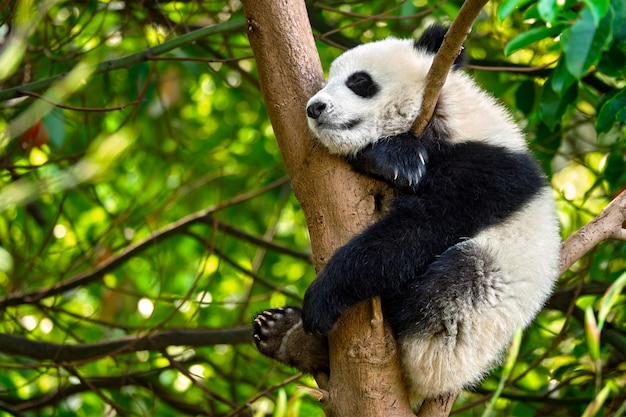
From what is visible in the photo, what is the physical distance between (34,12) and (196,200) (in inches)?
206

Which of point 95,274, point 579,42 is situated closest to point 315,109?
point 579,42

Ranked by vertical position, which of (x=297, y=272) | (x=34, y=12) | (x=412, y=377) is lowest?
(x=297, y=272)

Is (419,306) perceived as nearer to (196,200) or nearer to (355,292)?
(355,292)

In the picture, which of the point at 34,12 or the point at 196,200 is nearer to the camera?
the point at 34,12

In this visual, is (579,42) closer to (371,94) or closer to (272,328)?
(371,94)

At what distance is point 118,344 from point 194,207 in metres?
2.74

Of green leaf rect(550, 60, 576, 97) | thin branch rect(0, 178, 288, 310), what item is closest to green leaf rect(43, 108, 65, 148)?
thin branch rect(0, 178, 288, 310)

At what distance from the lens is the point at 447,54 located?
294 cm

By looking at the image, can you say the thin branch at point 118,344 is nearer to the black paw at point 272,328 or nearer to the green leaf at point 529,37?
the black paw at point 272,328

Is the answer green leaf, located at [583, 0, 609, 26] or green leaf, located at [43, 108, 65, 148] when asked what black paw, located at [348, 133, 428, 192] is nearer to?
green leaf, located at [583, 0, 609, 26]

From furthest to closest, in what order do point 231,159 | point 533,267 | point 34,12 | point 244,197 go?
point 231,159
point 244,197
point 533,267
point 34,12

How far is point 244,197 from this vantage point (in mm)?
5625

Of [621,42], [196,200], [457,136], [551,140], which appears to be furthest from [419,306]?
[196,200]

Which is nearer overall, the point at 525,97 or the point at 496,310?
the point at 496,310
